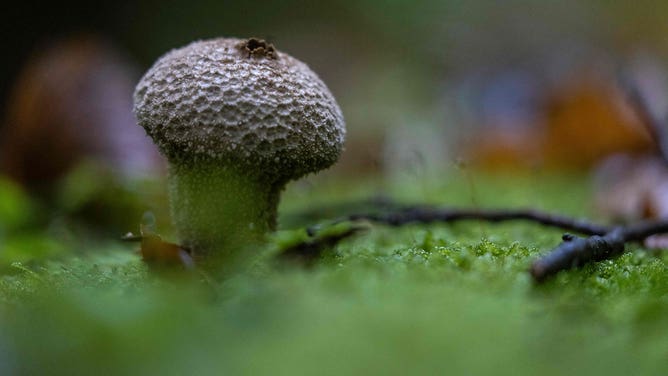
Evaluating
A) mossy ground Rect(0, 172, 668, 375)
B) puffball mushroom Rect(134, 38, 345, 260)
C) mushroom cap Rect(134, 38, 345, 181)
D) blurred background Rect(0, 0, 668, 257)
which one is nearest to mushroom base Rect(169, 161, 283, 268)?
puffball mushroom Rect(134, 38, 345, 260)

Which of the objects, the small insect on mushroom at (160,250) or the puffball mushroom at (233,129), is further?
the puffball mushroom at (233,129)

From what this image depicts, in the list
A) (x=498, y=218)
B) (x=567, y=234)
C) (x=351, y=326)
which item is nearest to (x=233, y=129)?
(x=351, y=326)

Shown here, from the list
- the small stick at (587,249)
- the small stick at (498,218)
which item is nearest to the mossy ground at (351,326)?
the small stick at (587,249)

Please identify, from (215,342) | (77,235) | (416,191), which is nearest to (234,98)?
(215,342)

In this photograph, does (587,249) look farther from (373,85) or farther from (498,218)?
(373,85)

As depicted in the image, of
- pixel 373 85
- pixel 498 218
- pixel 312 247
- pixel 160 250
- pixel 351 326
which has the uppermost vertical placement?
pixel 373 85

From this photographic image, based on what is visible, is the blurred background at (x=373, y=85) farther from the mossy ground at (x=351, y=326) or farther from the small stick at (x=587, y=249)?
the mossy ground at (x=351, y=326)

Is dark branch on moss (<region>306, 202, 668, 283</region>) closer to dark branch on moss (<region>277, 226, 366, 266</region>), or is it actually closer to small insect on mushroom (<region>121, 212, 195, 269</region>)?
dark branch on moss (<region>277, 226, 366, 266</region>)
